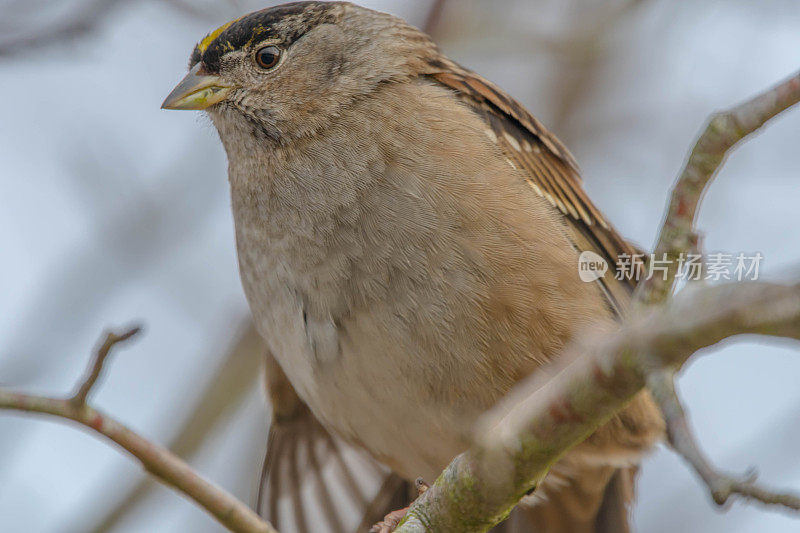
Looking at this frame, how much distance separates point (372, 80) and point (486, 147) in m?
0.62

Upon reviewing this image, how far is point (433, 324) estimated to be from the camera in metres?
3.90

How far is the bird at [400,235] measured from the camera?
3936 millimetres

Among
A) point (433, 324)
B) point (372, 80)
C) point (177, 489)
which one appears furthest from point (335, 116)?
point (177, 489)

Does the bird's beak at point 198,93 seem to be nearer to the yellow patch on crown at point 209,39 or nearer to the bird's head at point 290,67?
the bird's head at point 290,67

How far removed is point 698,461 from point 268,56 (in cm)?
306

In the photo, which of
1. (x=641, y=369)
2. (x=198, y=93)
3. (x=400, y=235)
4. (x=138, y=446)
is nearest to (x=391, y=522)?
(x=138, y=446)

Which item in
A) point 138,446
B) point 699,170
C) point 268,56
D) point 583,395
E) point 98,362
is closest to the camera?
point 583,395

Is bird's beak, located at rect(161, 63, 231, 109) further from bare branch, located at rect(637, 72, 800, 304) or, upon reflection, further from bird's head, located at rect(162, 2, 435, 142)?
bare branch, located at rect(637, 72, 800, 304)

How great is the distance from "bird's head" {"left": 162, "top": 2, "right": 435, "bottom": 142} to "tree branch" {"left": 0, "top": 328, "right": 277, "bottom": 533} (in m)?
1.61

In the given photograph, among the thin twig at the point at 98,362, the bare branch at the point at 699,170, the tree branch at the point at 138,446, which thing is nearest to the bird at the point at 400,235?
the tree branch at the point at 138,446

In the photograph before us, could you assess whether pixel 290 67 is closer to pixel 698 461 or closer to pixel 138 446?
pixel 138 446

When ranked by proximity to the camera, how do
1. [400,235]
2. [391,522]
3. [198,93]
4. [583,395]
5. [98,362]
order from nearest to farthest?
[583,395], [98,362], [391,522], [400,235], [198,93]

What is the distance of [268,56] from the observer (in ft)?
15.3

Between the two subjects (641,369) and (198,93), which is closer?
(641,369)
